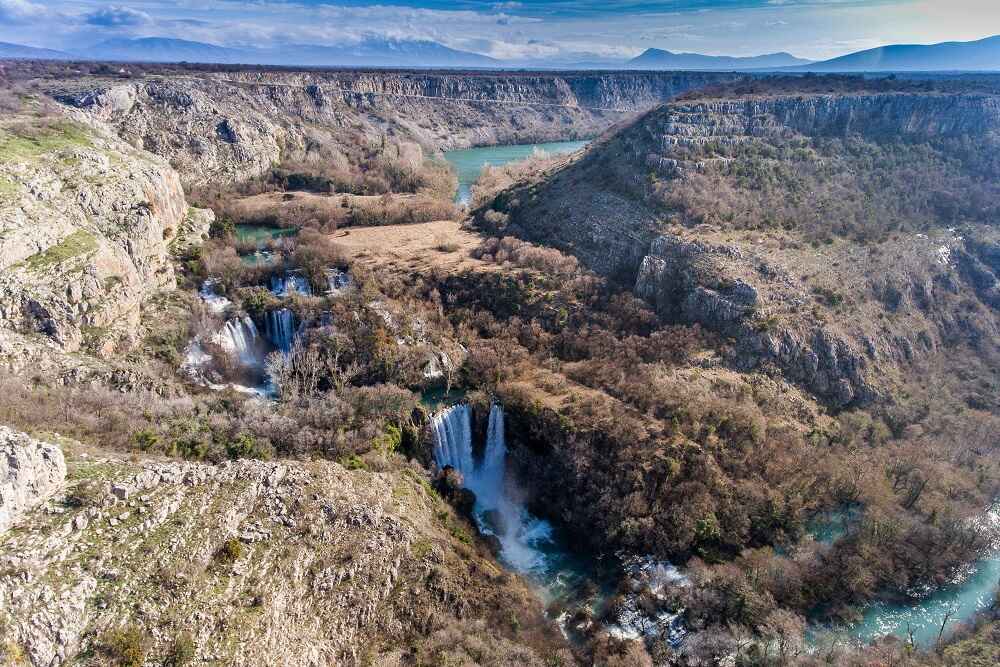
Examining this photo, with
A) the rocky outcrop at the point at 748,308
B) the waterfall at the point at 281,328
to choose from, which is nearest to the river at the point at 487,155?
the rocky outcrop at the point at 748,308

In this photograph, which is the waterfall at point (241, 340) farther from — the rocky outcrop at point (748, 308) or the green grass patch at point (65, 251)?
the rocky outcrop at point (748, 308)

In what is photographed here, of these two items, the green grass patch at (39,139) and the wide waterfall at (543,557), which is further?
the green grass patch at (39,139)

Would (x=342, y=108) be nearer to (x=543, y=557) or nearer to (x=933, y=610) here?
(x=543, y=557)

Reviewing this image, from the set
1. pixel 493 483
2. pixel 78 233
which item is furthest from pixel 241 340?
pixel 493 483

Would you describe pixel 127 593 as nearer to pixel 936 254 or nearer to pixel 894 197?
pixel 936 254

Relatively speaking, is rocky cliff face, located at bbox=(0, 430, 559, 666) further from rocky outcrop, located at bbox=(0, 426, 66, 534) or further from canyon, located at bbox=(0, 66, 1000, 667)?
rocky outcrop, located at bbox=(0, 426, 66, 534)

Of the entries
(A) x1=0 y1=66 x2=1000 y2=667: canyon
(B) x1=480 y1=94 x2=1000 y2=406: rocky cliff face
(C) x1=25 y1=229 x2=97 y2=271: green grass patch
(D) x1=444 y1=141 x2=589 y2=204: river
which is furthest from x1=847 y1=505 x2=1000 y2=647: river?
(D) x1=444 y1=141 x2=589 y2=204: river

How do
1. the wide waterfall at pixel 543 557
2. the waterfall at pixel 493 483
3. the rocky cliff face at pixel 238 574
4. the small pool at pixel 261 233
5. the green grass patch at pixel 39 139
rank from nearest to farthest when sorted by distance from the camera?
the rocky cliff face at pixel 238 574 < the wide waterfall at pixel 543 557 < the waterfall at pixel 493 483 < the green grass patch at pixel 39 139 < the small pool at pixel 261 233
